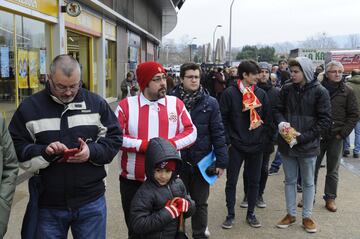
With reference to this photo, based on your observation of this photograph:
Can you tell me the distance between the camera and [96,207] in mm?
2832

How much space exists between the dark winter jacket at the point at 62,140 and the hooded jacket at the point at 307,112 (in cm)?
255

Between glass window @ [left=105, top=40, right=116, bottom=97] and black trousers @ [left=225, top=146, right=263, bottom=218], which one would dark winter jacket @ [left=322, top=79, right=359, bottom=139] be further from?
glass window @ [left=105, top=40, right=116, bottom=97]

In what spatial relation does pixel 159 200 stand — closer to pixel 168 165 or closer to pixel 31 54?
pixel 168 165

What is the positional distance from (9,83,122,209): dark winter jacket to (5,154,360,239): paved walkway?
2017 mm

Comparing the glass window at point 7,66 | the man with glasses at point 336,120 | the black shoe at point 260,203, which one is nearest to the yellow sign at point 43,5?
the glass window at point 7,66

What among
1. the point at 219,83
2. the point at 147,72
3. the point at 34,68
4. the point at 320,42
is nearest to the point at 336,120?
the point at 147,72

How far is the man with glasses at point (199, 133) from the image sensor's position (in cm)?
409

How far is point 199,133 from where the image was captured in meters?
4.11

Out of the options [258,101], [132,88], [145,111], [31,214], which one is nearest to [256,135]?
[258,101]

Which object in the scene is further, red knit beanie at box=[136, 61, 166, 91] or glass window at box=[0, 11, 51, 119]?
glass window at box=[0, 11, 51, 119]

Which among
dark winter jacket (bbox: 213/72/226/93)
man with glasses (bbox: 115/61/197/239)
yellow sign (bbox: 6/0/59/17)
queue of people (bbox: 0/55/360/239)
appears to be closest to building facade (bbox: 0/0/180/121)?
yellow sign (bbox: 6/0/59/17)

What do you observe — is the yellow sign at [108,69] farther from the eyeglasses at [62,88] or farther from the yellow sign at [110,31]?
the eyeglasses at [62,88]

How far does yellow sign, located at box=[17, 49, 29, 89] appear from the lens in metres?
9.30

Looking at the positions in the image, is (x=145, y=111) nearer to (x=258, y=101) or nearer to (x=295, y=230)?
(x=258, y=101)
